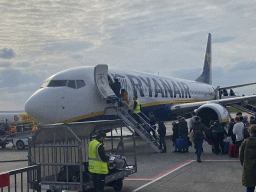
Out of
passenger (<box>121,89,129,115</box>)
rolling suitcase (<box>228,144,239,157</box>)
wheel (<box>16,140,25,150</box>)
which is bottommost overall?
wheel (<box>16,140,25,150</box>)

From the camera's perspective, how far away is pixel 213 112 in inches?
784

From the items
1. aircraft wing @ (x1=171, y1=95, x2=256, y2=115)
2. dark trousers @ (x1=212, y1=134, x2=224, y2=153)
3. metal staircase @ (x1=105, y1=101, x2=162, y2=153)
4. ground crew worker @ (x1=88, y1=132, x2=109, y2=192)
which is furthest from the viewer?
aircraft wing @ (x1=171, y1=95, x2=256, y2=115)

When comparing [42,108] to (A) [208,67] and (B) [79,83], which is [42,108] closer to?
(B) [79,83]

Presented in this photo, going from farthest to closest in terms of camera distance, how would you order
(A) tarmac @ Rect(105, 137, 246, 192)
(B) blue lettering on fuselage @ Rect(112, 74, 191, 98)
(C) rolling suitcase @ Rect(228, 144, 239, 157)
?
1. (B) blue lettering on fuselage @ Rect(112, 74, 191, 98)
2. (C) rolling suitcase @ Rect(228, 144, 239, 157)
3. (A) tarmac @ Rect(105, 137, 246, 192)

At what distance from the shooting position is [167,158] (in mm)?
14523

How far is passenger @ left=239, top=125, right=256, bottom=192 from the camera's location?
20.6 feet

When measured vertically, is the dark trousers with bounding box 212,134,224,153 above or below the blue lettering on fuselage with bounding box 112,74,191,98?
below

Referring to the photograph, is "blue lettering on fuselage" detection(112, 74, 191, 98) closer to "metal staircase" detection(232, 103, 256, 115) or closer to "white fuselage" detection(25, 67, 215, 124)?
"white fuselage" detection(25, 67, 215, 124)

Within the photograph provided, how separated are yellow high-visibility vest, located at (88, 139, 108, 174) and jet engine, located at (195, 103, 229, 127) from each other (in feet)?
42.2

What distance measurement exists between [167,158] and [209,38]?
28.9 metres

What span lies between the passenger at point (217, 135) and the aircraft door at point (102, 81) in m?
4.82

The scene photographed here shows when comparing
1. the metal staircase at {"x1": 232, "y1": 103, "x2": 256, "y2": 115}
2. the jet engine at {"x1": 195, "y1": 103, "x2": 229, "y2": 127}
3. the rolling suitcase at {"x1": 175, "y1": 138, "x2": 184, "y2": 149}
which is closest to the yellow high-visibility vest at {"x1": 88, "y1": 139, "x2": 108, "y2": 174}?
the rolling suitcase at {"x1": 175, "y1": 138, "x2": 184, "y2": 149}

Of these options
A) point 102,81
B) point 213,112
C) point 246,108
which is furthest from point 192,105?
point 102,81

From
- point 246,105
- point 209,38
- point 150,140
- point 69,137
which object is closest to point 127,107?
point 150,140
